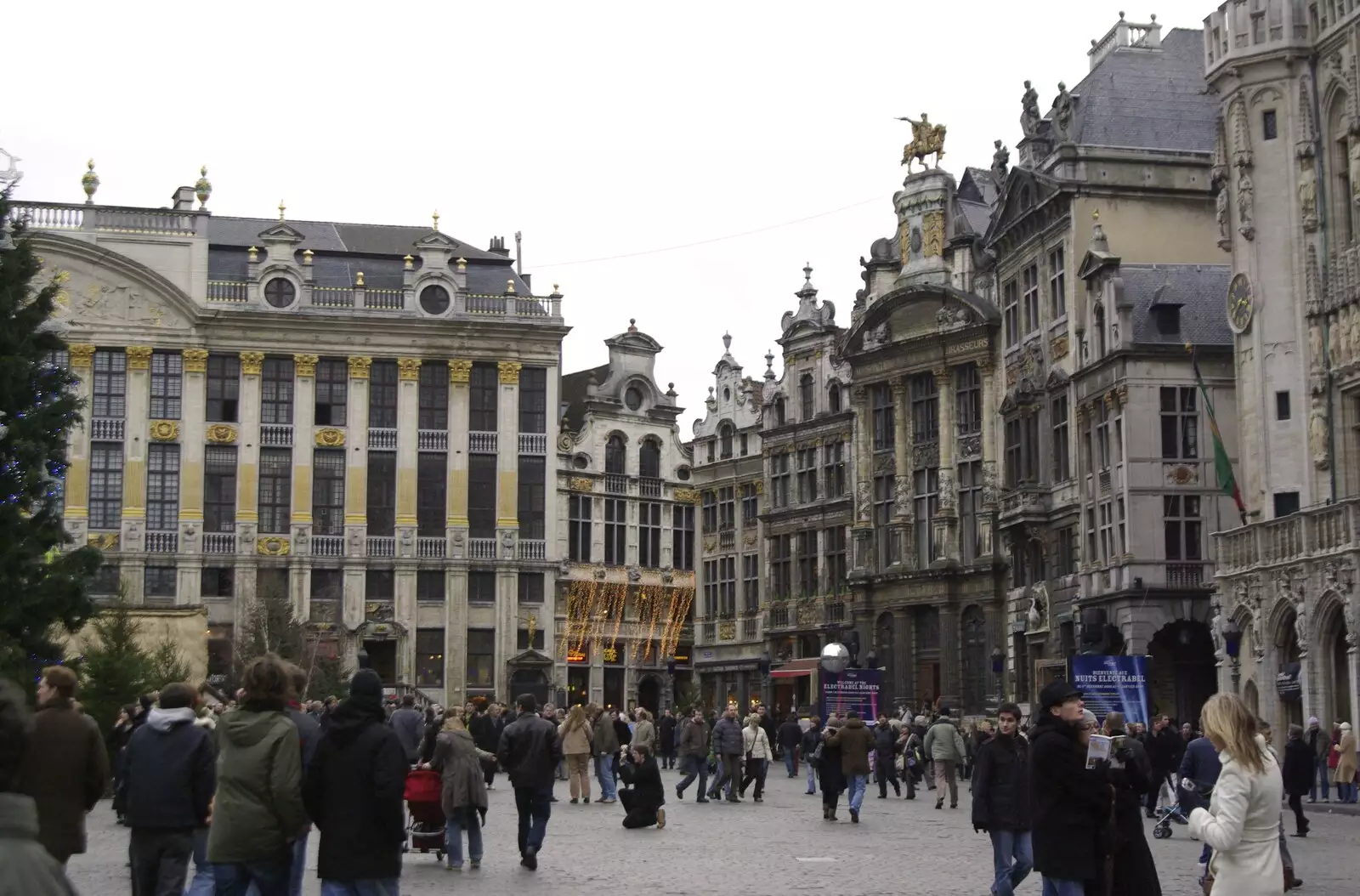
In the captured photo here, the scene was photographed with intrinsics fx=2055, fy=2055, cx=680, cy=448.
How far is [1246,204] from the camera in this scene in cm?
4331

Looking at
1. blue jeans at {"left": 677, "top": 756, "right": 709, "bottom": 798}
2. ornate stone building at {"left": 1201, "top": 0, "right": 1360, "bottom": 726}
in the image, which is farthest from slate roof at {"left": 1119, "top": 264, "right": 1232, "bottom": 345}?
blue jeans at {"left": 677, "top": 756, "right": 709, "bottom": 798}

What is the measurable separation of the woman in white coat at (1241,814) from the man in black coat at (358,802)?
406cm

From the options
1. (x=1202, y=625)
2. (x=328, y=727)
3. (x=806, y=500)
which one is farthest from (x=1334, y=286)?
(x=328, y=727)

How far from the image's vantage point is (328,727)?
10.9 metres

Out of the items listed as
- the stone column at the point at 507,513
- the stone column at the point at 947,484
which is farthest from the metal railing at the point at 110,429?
the stone column at the point at 947,484

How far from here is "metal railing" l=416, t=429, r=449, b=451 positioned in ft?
241

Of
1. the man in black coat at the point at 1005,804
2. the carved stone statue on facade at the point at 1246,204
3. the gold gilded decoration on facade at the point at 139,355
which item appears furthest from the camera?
the gold gilded decoration on facade at the point at 139,355

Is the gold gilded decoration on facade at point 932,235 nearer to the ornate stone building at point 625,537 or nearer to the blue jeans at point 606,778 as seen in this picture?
the ornate stone building at point 625,537

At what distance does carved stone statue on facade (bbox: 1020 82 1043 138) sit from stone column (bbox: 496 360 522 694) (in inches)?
953

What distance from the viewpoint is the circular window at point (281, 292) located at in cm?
7312

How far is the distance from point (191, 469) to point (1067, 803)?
62.5 metres

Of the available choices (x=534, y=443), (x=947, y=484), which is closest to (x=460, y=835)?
(x=947, y=484)

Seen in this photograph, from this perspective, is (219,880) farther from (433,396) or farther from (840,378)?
(433,396)

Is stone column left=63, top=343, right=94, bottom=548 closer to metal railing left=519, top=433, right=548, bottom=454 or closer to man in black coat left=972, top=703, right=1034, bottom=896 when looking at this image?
metal railing left=519, top=433, right=548, bottom=454
